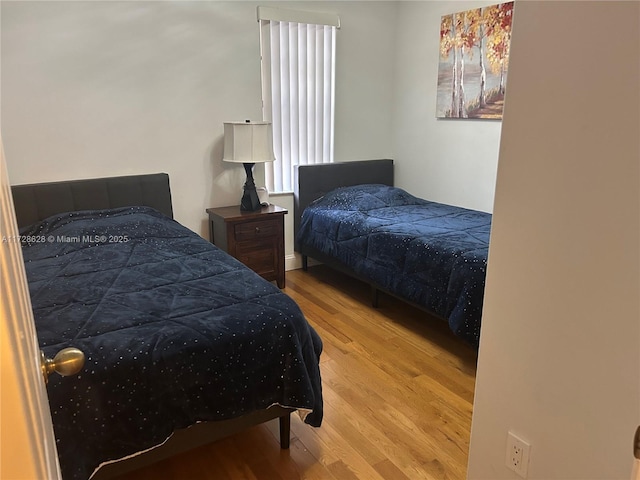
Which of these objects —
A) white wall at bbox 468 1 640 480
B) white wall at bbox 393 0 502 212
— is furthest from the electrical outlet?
white wall at bbox 393 0 502 212

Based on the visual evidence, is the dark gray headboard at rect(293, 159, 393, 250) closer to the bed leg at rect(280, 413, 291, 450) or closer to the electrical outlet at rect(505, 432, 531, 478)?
the bed leg at rect(280, 413, 291, 450)

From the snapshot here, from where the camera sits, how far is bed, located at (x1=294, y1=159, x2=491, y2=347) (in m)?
2.79

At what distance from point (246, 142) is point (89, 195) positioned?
111 centimetres

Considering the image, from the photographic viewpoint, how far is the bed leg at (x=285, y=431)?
212 centimetres

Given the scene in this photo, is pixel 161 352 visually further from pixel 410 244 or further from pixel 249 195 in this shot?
pixel 249 195

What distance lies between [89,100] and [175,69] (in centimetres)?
62

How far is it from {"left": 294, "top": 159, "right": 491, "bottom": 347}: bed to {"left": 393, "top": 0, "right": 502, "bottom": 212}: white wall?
0.19m

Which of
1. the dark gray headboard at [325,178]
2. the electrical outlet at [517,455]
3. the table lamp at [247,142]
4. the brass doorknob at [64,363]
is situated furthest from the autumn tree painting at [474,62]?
the brass doorknob at [64,363]

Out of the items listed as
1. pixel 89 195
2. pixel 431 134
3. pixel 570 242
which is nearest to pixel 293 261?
pixel 431 134

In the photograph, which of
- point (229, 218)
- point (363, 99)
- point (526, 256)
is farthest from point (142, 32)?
point (526, 256)

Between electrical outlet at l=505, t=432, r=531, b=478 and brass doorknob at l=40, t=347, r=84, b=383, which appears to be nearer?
brass doorknob at l=40, t=347, r=84, b=383

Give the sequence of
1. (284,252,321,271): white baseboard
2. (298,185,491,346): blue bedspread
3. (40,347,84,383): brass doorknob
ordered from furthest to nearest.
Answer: (284,252,321,271): white baseboard < (298,185,491,346): blue bedspread < (40,347,84,383): brass doorknob

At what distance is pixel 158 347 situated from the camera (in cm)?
172

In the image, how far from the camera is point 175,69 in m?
3.55
